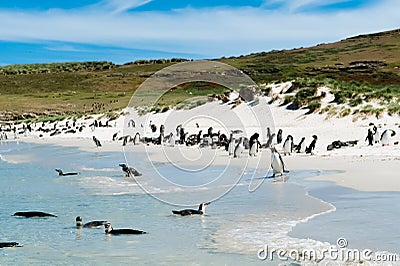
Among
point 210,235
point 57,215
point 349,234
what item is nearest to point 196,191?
point 57,215

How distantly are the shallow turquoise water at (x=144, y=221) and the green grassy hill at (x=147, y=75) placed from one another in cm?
3069

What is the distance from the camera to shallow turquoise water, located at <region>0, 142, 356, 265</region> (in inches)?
268

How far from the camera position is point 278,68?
2943 inches

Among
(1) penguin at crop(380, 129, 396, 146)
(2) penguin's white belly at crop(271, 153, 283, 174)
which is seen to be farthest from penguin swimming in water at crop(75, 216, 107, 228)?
(1) penguin at crop(380, 129, 396, 146)

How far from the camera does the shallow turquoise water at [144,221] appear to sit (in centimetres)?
680

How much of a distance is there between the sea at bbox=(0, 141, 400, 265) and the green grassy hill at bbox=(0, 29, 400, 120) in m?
30.5

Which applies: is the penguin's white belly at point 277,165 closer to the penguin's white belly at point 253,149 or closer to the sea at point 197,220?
the sea at point 197,220

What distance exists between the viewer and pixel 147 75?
81188 millimetres

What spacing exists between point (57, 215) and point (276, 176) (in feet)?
17.2

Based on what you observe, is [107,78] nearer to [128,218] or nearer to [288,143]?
[288,143]

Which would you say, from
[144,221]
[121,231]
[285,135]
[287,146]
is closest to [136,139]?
[285,135]

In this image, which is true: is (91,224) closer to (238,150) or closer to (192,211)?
(192,211)

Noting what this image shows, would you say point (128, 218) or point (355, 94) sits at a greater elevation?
point (355, 94)

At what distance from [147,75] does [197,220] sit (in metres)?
73.4
